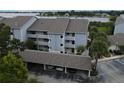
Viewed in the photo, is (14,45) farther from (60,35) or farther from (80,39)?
(80,39)

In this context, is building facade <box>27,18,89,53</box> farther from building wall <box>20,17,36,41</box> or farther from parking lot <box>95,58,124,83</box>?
parking lot <box>95,58,124,83</box>

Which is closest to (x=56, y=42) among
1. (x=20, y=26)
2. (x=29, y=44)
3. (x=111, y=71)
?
(x=29, y=44)

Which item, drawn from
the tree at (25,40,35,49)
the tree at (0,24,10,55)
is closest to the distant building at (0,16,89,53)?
the tree at (25,40,35,49)

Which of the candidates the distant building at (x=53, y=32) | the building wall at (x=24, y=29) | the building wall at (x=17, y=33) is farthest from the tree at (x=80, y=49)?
the building wall at (x=17, y=33)

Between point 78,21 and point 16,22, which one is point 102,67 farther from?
point 16,22

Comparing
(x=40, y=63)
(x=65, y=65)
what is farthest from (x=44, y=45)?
(x=65, y=65)

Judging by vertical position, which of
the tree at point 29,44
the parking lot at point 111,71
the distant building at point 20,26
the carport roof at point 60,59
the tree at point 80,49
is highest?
the distant building at point 20,26

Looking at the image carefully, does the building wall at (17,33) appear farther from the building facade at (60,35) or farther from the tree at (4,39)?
the tree at (4,39)

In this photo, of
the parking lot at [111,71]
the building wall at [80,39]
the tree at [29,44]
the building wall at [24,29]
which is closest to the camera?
the parking lot at [111,71]
